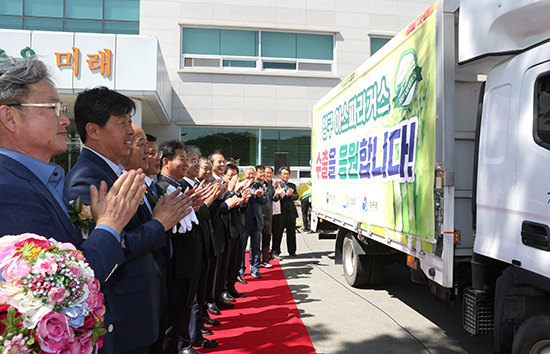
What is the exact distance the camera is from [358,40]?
15469 millimetres

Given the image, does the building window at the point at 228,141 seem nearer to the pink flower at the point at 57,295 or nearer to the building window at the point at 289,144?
the building window at the point at 289,144

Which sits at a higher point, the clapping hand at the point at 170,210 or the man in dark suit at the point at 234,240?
the clapping hand at the point at 170,210

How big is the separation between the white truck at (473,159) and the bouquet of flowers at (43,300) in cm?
254

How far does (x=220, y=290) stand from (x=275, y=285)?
164 centimetres

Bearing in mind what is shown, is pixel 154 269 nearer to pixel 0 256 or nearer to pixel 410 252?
pixel 0 256

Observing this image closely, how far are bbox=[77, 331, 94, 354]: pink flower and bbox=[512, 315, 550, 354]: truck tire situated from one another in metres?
2.60

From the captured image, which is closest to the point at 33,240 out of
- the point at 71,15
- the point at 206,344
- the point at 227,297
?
the point at 206,344

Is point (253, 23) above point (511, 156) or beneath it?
above

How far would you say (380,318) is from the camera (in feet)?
15.8

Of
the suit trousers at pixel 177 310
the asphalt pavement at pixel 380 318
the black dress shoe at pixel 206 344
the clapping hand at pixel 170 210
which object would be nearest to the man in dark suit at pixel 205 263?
the black dress shoe at pixel 206 344

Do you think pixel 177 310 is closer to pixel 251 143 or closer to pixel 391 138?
pixel 391 138

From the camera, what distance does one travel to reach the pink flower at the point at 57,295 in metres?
A: 1.00

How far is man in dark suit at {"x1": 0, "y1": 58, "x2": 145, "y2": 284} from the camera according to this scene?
1251mm

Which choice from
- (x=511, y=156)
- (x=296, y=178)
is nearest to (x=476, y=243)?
(x=511, y=156)
